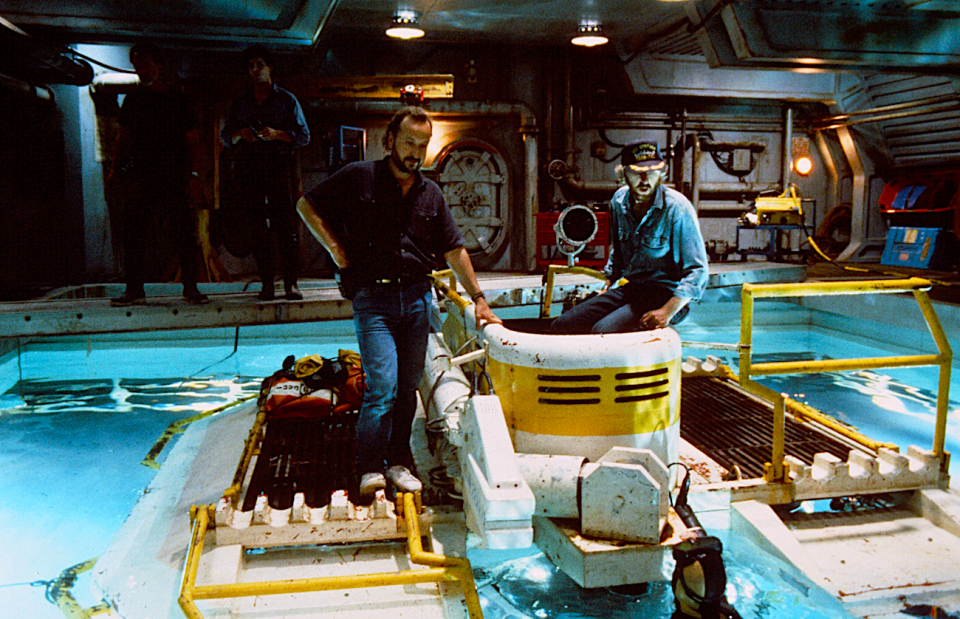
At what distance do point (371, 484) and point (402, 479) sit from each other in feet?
0.49

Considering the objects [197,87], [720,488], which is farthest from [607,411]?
[197,87]

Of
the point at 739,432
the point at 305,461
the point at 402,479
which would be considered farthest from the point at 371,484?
the point at 739,432

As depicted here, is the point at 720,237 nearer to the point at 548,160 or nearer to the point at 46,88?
the point at 548,160

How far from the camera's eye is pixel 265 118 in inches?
193

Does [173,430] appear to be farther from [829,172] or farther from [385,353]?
[829,172]

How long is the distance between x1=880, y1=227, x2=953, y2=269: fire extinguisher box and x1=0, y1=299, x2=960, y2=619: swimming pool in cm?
213

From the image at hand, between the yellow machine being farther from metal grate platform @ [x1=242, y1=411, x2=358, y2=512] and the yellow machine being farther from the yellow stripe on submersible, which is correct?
the yellow stripe on submersible

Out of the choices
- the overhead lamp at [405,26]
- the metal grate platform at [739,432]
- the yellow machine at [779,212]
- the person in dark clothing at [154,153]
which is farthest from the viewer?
the yellow machine at [779,212]

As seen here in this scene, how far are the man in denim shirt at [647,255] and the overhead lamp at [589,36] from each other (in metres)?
5.95

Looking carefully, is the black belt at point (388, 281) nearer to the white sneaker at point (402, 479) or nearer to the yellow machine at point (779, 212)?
the white sneaker at point (402, 479)

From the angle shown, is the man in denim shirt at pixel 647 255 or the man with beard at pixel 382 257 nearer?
the man with beard at pixel 382 257

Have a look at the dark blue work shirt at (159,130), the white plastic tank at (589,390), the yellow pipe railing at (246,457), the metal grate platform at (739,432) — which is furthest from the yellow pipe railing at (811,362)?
the dark blue work shirt at (159,130)

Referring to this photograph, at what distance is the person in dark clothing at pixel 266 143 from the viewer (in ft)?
15.8

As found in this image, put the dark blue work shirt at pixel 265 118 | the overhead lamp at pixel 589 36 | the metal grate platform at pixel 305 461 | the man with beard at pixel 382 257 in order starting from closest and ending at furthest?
the man with beard at pixel 382 257 → the metal grate platform at pixel 305 461 → the dark blue work shirt at pixel 265 118 → the overhead lamp at pixel 589 36
